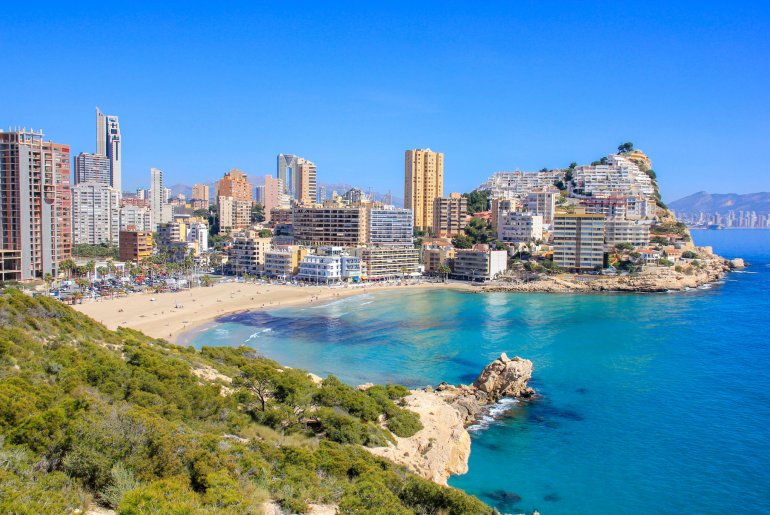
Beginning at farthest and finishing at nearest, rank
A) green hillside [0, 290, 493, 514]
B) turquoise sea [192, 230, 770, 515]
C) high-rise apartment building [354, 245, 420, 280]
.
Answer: high-rise apartment building [354, 245, 420, 280]
turquoise sea [192, 230, 770, 515]
green hillside [0, 290, 493, 514]

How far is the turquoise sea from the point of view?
17188 mm


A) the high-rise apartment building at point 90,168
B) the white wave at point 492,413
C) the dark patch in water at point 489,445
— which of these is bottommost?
the dark patch in water at point 489,445

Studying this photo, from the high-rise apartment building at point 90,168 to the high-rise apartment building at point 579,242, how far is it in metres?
98.6

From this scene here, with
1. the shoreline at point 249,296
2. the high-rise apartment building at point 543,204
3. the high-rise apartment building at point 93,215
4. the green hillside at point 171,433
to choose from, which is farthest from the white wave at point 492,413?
the high-rise apartment building at point 93,215

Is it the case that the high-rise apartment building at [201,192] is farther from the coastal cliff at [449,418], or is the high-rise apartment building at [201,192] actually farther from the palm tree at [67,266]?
the coastal cliff at [449,418]

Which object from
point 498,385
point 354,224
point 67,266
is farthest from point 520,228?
point 498,385

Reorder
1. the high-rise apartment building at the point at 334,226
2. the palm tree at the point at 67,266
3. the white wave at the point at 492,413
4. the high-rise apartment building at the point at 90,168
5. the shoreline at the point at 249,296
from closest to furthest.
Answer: the white wave at the point at 492,413 → the shoreline at the point at 249,296 → the palm tree at the point at 67,266 → the high-rise apartment building at the point at 334,226 → the high-rise apartment building at the point at 90,168

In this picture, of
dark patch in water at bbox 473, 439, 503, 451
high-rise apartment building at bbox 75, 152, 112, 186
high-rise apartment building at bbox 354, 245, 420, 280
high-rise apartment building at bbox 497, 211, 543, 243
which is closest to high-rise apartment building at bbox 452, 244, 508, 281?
high-rise apartment building at bbox 354, 245, 420, 280

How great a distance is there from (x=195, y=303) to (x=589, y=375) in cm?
3223

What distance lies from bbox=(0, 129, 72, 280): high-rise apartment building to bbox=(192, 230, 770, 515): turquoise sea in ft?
57.1

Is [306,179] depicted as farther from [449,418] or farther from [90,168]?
[449,418]

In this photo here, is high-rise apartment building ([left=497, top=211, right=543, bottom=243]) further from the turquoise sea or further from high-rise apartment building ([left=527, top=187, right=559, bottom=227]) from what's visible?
the turquoise sea

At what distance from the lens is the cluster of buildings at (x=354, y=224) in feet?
153

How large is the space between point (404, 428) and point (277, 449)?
5.48 metres
